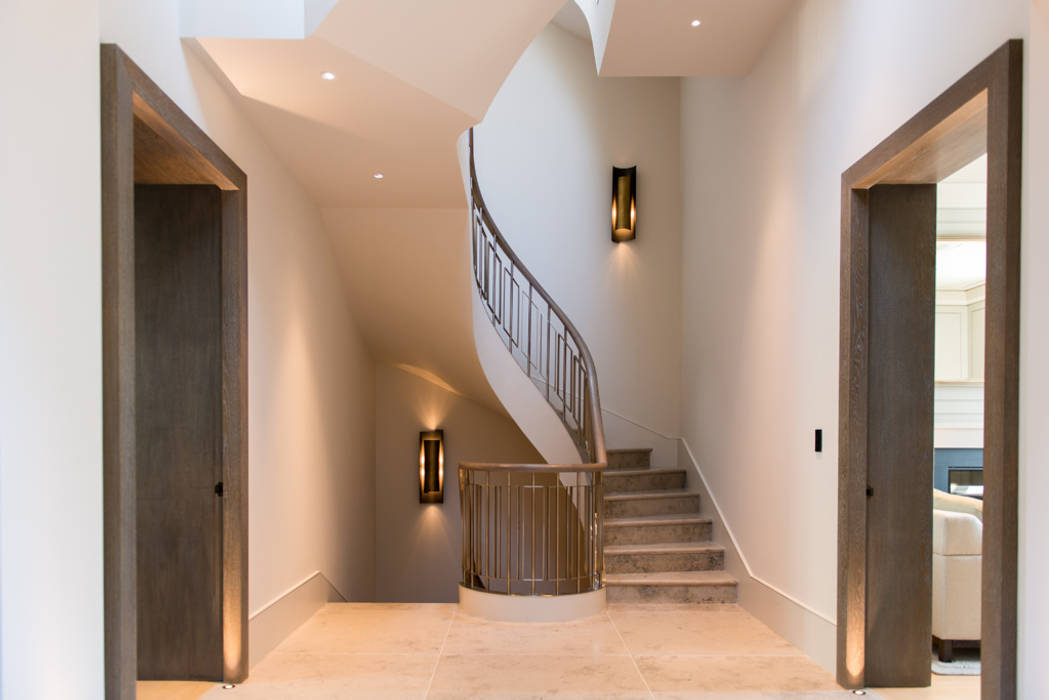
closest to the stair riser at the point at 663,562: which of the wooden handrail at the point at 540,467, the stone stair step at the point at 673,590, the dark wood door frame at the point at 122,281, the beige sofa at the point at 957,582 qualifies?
the stone stair step at the point at 673,590

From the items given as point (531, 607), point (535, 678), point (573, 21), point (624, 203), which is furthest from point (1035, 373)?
point (573, 21)

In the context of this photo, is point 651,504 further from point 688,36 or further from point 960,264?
point 960,264

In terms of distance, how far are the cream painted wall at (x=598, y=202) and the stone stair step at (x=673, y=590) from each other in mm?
2375

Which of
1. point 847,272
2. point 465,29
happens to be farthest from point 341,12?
point 847,272

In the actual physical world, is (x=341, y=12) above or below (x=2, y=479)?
above

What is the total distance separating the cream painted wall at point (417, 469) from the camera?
8.46 m

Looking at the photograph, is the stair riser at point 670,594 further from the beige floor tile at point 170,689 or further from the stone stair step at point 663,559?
the beige floor tile at point 170,689

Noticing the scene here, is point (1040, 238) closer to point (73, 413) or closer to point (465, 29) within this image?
point (465, 29)

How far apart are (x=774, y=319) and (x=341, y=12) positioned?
117 inches

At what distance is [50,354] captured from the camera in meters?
2.31

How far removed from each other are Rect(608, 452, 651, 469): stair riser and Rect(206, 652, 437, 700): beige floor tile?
322cm

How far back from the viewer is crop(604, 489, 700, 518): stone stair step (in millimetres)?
6453

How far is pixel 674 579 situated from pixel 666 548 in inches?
13.4

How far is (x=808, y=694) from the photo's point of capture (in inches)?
147
